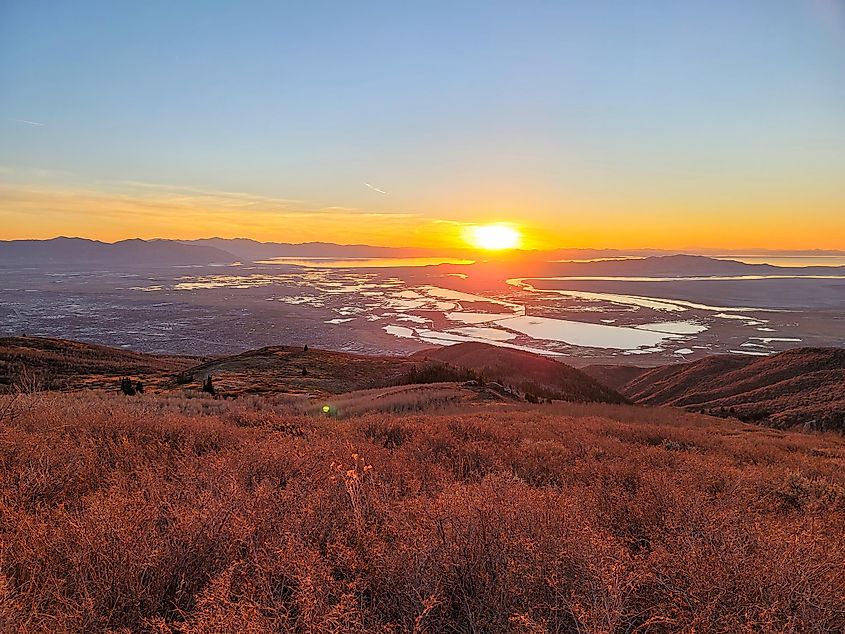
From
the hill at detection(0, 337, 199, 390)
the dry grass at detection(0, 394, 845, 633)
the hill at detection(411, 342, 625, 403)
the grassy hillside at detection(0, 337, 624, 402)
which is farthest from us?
the hill at detection(411, 342, 625, 403)

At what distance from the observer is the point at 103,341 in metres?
65.5

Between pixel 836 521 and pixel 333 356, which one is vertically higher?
pixel 836 521

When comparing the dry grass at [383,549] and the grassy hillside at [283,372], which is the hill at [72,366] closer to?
the grassy hillside at [283,372]

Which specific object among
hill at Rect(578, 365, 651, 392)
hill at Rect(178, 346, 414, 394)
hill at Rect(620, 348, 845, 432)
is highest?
hill at Rect(178, 346, 414, 394)

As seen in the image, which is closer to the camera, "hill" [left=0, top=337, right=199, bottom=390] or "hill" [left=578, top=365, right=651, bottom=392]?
"hill" [left=0, top=337, right=199, bottom=390]

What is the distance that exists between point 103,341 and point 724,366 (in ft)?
265

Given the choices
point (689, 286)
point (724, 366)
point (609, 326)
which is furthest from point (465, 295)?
point (689, 286)

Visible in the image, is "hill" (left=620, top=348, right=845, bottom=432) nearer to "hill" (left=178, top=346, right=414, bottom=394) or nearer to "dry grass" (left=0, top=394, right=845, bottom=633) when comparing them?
"hill" (left=178, top=346, right=414, bottom=394)

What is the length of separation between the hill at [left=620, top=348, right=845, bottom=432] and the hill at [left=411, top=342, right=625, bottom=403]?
24.8 feet

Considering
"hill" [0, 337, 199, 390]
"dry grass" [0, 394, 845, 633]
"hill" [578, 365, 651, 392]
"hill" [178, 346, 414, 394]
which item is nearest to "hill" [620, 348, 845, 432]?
"hill" [578, 365, 651, 392]

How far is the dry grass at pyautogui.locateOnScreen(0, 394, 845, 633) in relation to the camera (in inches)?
96.9

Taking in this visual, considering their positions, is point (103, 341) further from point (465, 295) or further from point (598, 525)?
point (465, 295)

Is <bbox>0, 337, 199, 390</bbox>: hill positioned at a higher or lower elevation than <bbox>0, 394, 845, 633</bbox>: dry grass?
lower

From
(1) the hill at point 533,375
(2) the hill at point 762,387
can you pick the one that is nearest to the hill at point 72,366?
(1) the hill at point 533,375
